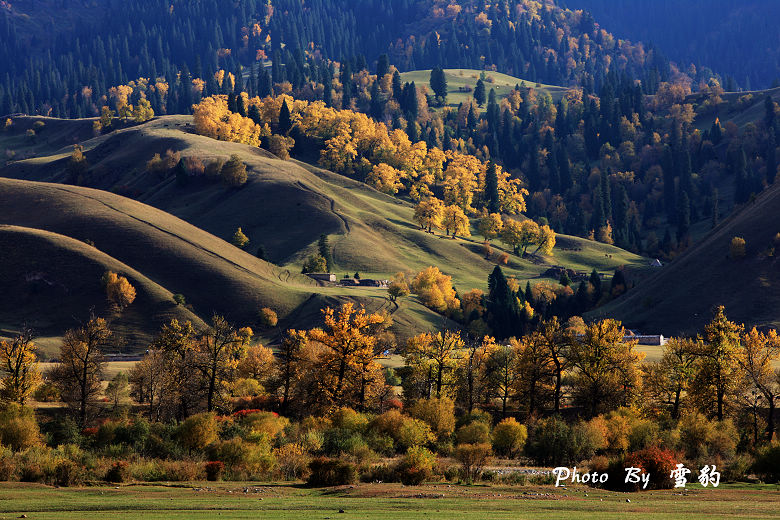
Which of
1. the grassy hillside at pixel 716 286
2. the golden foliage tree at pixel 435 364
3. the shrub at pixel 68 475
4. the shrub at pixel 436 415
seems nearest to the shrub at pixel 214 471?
the shrub at pixel 68 475

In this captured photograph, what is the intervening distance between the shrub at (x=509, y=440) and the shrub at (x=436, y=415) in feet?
15.2

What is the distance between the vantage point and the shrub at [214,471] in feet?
207

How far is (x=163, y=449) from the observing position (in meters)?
73.4

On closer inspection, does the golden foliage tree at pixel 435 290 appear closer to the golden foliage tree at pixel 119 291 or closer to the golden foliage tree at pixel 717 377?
the golden foliage tree at pixel 119 291

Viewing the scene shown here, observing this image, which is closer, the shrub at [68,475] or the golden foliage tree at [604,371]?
the shrub at [68,475]

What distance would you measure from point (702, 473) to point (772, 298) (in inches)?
4087

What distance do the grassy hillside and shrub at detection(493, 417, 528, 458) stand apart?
261 ft

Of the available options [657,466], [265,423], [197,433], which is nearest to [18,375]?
[197,433]

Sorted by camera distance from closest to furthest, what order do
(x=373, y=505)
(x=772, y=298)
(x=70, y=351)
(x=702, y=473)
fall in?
(x=373, y=505), (x=702, y=473), (x=70, y=351), (x=772, y=298)

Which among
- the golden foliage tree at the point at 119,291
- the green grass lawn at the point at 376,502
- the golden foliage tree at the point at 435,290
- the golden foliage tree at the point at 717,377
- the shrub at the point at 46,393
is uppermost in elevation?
the golden foliage tree at the point at 435,290

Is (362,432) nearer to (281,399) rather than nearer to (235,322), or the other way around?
(281,399)

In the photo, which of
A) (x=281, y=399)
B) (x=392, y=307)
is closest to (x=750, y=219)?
(x=392, y=307)

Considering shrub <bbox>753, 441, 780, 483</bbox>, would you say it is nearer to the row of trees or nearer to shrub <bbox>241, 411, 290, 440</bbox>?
the row of trees

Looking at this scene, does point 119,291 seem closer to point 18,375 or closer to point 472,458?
point 18,375
